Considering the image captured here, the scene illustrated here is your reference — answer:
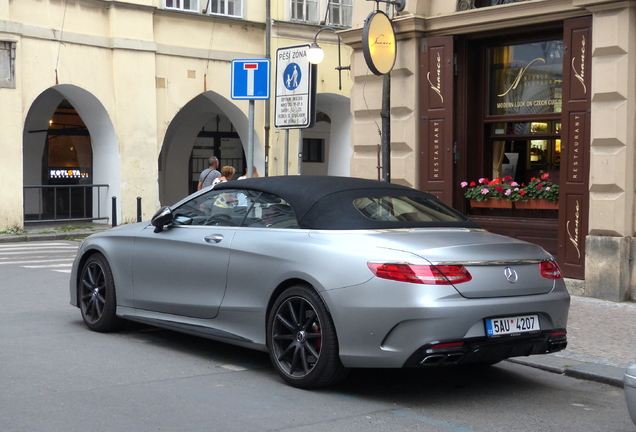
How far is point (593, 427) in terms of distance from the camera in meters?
5.57

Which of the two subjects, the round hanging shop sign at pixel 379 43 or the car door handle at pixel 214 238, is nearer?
the car door handle at pixel 214 238

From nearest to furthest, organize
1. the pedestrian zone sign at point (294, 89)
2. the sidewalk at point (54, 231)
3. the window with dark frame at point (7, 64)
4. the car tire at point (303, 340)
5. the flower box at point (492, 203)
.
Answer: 1. the car tire at point (303, 340)
2. the pedestrian zone sign at point (294, 89)
3. the flower box at point (492, 203)
4. the sidewalk at point (54, 231)
5. the window with dark frame at point (7, 64)

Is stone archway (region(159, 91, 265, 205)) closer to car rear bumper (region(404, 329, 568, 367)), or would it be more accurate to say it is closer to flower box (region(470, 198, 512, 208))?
flower box (region(470, 198, 512, 208))

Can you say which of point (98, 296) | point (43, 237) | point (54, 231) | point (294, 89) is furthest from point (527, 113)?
point (54, 231)

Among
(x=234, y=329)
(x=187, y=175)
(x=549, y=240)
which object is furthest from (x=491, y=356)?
(x=187, y=175)

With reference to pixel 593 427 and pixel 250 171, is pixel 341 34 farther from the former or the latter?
pixel 593 427

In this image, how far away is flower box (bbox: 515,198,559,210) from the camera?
11834mm

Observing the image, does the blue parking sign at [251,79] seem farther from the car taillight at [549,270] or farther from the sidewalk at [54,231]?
the sidewalk at [54,231]

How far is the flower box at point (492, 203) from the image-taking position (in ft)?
40.6

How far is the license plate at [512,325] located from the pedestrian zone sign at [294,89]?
517 cm

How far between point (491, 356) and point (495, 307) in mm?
340

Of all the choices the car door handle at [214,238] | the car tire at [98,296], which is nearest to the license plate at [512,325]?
the car door handle at [214,238]

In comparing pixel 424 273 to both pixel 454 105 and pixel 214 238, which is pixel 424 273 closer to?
pixel 214 238

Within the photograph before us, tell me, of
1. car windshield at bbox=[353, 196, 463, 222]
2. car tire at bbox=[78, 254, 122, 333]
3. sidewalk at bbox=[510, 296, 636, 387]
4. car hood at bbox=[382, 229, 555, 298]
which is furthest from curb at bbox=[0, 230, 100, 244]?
car hood at bbox=[382, 229, 555, 298]
